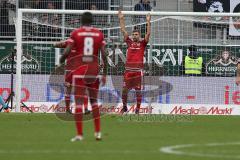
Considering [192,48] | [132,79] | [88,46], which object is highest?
[88,46]

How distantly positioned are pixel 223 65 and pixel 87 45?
43.0 feet

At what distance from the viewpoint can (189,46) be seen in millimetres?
27469

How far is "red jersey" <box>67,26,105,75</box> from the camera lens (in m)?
15.1

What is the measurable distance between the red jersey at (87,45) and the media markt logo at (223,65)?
12.6 meters

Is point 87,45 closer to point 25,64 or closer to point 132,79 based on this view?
point 132,79

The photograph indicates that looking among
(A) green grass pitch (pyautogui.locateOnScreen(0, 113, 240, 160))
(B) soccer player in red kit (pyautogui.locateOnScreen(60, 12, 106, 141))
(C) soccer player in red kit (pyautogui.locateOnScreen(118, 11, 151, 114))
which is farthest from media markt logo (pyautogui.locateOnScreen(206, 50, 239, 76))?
(B) soccer player in red kit (pyautogui.locateOnScreen(60, 12, 106, 141))

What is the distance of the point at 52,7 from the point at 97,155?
16978 millimetres

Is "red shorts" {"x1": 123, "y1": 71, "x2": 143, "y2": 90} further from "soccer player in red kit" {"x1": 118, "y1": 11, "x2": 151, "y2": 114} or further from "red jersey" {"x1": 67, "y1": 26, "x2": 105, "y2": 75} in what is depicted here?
"red jersey" {"x1": 67, "y1": 26, "x2": 105, "y2": 75}

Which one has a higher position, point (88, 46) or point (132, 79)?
point (88, 46)

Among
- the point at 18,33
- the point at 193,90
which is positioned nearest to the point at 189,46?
the point at 193,90

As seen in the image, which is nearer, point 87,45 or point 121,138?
point 87,45

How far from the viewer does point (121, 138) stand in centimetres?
1563

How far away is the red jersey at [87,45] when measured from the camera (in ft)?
49.6

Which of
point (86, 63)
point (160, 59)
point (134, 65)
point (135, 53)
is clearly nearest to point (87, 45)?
point (86, 63)
